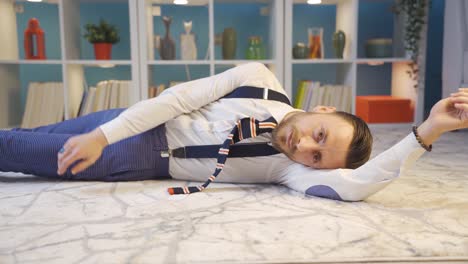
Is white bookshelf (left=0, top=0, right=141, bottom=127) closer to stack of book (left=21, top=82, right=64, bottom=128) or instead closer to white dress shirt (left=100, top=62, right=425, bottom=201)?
stack of book (left=21, top=82, right=64, bottom=128)

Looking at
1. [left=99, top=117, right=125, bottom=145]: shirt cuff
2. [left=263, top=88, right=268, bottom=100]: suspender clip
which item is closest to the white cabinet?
[left=263, top=88, right=268, bottom=100]: suspender clip

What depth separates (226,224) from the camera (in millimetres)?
1085

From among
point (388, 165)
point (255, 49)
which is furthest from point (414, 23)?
point (388, 165)

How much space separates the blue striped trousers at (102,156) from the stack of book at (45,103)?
1.44m

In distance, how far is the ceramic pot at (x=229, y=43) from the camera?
305cm

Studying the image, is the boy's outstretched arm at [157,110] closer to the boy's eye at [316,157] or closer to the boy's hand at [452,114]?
the boy's eye at [316,157]

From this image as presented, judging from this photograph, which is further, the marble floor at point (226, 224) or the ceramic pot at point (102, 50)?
the ceramic pot at point (102, 50)

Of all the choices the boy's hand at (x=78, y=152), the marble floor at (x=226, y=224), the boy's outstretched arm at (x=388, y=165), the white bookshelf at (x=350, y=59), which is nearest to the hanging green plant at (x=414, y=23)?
the white bookshelf at (x=350, y=59)

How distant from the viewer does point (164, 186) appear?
58.7 inches

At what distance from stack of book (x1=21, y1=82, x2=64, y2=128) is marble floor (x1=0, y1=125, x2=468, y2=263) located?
1.47 m

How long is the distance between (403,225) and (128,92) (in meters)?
2.18

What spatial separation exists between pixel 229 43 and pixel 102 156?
1715mm

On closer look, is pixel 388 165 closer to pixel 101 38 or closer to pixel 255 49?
pixel 255 49

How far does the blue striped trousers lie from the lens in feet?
4.93
